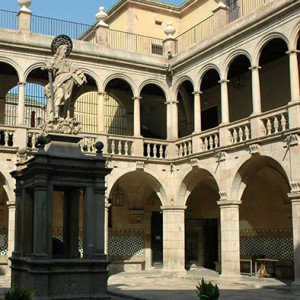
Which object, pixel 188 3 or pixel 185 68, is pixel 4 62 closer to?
pixel 185 68

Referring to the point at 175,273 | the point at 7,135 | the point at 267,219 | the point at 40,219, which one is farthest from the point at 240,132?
the point at 40,219

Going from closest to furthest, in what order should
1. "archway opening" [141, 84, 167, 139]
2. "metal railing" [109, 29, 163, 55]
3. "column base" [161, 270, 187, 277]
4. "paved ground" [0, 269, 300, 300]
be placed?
"paved ground" [0, 269, 300, 300] < "column base" [161, 270, 187, 277] < "metal railing" [109, 29, 163, 55] < "archway opening" [141, 84, 167, 139]

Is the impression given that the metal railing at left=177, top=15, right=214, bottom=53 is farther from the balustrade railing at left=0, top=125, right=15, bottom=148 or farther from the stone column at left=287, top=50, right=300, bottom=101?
the balustrade railing at left=0, top=125, right=15, bottom=148

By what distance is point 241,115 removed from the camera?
21.8 meters

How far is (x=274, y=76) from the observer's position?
20.5m

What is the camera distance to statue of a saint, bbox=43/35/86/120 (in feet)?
39.7

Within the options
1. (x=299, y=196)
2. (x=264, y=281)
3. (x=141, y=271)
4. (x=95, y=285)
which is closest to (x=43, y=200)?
(x=95, y=285)

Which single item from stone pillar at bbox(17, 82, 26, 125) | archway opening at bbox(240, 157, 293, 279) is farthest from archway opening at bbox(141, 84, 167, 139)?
stone pillar at bbox(17, 82, 26, 125)

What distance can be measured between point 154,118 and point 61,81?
575 inches

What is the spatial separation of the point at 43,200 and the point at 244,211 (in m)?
12.4

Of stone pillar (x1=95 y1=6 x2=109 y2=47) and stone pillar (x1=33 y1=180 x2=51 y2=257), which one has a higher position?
stone pillar (x1=95 y1=6 x2=109 y2=47)

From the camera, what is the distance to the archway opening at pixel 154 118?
26109 millimetres

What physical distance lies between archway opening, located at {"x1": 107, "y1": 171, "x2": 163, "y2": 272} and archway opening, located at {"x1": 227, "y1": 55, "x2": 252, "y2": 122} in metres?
4.55

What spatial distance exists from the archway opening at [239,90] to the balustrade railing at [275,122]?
360 cm
